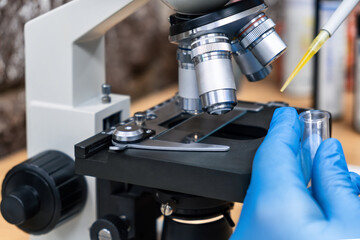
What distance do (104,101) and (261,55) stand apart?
0.81ft

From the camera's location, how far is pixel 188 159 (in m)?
0.61

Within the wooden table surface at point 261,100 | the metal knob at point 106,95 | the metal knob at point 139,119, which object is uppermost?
the metal knob at point 106,95

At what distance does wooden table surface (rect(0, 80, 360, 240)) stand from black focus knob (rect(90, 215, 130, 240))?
0.17 metres

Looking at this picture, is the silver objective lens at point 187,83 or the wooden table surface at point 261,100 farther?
the wooden table surface at point 261,100

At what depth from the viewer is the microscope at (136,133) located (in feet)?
1.98

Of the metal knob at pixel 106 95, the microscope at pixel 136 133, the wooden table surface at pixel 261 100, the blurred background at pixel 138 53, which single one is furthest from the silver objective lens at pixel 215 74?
the blurred background at pixel 138 53

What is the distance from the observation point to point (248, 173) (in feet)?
1.89

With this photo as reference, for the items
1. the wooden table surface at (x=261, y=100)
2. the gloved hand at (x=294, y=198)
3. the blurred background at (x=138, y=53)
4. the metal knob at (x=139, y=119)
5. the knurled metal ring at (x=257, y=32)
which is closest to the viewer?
the gloved hand at (x=294, y=198)

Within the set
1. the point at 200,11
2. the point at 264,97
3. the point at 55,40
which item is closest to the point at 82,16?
the point at 55,40

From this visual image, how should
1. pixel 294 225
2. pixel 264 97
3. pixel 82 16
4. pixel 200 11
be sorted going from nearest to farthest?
pixel 294 225, pixel 200 11, pixel 82 16, pixel 264 97

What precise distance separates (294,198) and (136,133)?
216 mm

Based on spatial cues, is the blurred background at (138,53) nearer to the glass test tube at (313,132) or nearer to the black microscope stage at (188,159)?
the black microscope stage at (188,159)

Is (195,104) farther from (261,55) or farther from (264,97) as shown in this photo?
(264,97)

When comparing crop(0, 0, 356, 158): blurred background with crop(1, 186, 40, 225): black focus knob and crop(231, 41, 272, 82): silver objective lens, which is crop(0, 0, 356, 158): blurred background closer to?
crop(1, 186, 40, 225): black focus knob
